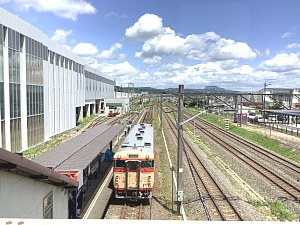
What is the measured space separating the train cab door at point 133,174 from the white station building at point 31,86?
11246 millimetres

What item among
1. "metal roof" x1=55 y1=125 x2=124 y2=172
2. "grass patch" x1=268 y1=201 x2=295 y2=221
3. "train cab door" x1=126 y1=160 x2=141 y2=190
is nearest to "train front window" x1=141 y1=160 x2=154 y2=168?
"train cab door" x1=126 y1=160 x2=141 y2=190

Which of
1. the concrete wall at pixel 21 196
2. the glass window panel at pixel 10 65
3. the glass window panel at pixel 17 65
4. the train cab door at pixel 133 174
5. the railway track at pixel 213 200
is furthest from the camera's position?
the glass window panel at pixel 17 65

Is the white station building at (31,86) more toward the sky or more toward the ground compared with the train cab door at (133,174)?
more toward the sky

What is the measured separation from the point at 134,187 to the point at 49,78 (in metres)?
20.3

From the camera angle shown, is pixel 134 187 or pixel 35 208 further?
pixel 134 187

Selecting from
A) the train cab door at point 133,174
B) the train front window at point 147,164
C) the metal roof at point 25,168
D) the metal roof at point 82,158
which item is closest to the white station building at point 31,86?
the metal roof at point 82,158

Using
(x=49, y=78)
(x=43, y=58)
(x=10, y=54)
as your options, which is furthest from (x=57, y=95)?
(x=10, y=54)

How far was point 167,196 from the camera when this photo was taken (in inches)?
511

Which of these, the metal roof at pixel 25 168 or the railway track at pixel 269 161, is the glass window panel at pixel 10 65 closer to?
the metal roof at pixel 25 168

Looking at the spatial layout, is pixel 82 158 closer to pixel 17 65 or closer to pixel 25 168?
pixel 25 168

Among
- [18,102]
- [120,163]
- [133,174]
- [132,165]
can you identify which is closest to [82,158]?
[120,163]

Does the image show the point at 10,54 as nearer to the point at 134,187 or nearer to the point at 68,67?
the point at 134,187

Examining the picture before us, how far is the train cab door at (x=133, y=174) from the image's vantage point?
1177cm

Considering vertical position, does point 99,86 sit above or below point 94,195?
above
